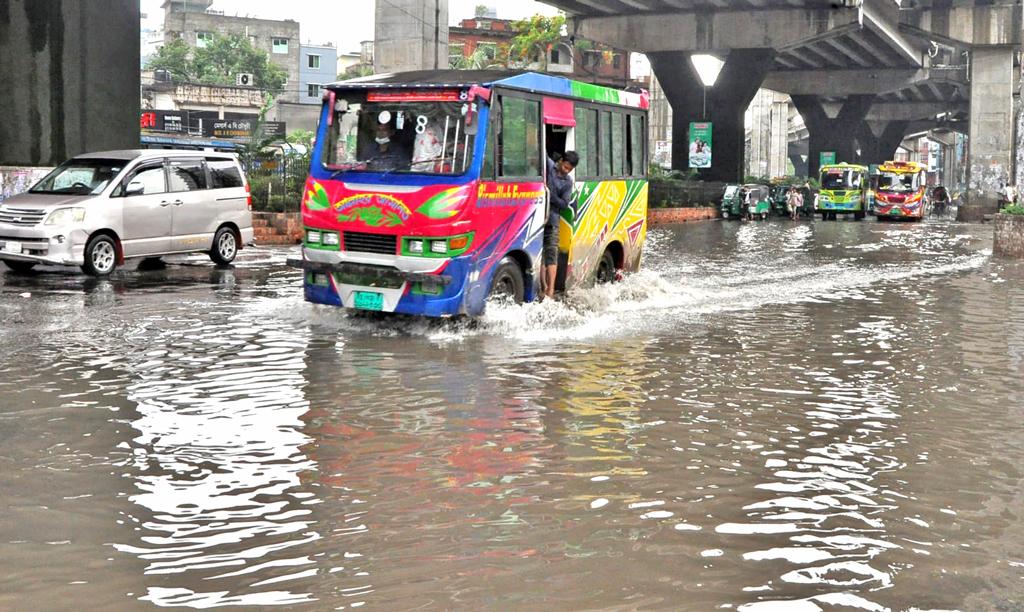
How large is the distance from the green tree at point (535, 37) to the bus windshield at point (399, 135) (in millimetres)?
67271

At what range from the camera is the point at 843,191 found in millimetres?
55281

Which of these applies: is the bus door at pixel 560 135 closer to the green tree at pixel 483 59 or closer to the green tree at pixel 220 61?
the green tree at pixel 483 59

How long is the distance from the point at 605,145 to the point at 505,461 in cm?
896

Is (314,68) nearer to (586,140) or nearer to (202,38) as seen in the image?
(202,38)

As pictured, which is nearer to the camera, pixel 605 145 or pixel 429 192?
pixel 429 192

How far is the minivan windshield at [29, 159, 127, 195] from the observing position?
716 inches

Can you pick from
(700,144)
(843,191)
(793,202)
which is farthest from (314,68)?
(843,191)

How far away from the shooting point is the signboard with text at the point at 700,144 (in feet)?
175

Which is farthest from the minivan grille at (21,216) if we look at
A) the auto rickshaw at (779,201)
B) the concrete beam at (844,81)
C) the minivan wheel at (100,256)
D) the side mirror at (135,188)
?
the concrete beam at (844,81)

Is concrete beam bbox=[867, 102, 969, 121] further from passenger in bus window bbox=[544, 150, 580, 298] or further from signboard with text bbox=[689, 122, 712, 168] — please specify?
passenger in bus window bbox=[544, 150, 580, 298]

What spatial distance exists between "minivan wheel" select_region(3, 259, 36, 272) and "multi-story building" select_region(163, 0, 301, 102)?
6671 centimetres

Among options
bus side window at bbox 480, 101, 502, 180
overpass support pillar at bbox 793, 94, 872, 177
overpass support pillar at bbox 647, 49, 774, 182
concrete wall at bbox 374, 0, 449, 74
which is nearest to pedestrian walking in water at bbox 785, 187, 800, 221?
overpass support pillar at bbox 647, 49, 774, 182

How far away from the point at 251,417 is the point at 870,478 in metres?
4.09

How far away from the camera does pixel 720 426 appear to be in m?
8.41
